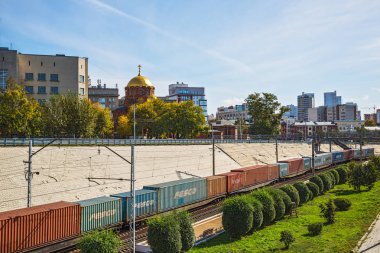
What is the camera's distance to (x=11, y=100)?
180ft

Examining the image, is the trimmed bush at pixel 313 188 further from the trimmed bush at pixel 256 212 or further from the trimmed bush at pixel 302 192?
the trimmed bush at pixel 256 212

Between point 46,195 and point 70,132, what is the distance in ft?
96.6

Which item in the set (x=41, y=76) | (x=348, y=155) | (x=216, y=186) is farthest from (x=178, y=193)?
(x=348, y=155)

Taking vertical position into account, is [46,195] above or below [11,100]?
below

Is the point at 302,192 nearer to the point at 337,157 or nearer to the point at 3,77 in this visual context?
the point at 337,157

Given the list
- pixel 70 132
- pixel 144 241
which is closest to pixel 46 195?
pixel 144 241

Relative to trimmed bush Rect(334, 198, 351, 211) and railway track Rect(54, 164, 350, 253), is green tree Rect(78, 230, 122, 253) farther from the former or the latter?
trimmed bush Rect(334, 198, 351, 211)

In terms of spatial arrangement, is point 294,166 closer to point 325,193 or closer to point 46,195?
point 325,193

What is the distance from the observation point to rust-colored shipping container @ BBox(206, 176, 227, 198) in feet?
124

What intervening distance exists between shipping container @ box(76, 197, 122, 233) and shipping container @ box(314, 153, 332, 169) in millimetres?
51191

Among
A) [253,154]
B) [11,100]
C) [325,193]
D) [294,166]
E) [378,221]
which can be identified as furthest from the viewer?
[253,154]

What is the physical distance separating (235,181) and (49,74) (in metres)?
53.8

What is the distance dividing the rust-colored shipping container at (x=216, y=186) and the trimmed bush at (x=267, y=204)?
24.8 ft

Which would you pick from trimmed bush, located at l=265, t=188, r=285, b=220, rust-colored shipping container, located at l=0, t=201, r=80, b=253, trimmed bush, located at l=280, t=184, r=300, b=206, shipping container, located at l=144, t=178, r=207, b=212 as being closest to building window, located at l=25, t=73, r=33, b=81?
shipping container, located at l=144, t=178, r=207, b=212
